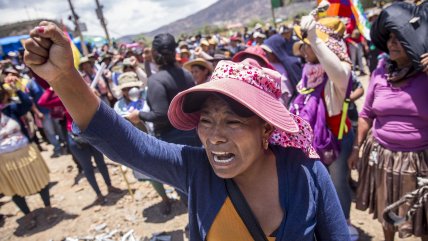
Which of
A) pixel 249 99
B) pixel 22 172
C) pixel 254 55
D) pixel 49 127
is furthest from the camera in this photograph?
pixel 49 127

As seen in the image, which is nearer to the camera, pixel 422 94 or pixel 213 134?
pixel 213 134

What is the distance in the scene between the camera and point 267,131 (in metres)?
1.37

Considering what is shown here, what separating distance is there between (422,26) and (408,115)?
2.04ft

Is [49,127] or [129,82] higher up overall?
[129,82]

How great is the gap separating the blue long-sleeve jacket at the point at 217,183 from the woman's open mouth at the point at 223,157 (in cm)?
13

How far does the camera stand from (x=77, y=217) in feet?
15.1

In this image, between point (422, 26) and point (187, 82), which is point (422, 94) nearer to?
point (422, 26)

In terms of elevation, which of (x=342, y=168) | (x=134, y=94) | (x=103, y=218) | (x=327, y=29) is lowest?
(x=103, y=218)

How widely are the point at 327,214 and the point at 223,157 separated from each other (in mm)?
538

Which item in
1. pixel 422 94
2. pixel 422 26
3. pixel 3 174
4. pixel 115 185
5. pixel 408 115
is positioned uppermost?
pixel 422 26

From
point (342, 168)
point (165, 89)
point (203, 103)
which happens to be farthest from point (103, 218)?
point (203, 103)

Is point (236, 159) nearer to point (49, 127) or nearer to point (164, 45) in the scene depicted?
point (164, 45)

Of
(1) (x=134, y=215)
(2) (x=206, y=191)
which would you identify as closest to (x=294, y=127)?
(2) (x=206, y=191)

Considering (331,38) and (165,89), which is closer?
(331,38)
